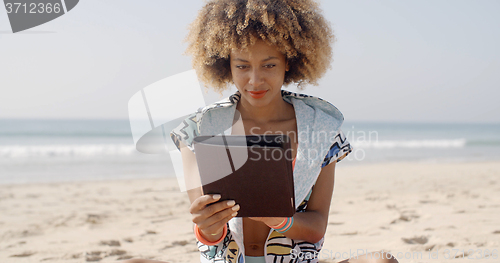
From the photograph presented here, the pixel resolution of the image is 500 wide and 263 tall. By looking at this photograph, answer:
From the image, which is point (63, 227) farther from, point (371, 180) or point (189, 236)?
point (371, 180)

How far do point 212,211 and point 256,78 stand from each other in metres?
0.77

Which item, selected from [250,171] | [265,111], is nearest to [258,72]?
→ [265,111]

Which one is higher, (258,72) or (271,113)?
(258,72)

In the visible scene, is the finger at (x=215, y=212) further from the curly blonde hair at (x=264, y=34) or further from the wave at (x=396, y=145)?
the wave at (x=396, y=145)

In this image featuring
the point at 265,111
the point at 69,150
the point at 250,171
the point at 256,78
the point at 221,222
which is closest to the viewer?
the point at 250,171

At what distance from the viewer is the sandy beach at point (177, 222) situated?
3.09 meters

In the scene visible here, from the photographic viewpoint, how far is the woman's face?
6.36ft

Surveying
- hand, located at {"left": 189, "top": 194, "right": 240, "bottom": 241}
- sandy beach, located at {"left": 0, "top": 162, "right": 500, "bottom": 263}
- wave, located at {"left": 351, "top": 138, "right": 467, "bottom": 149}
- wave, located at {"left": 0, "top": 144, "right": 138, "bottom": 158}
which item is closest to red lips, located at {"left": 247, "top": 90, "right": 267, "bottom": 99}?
hand, located at {"left": 189, "top": 194, "right": 240, "bottom": 241}

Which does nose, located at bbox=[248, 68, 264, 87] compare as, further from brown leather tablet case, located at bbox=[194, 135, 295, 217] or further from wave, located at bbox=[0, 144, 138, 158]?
wave, located at bbox=[0, 144, 138, 158]

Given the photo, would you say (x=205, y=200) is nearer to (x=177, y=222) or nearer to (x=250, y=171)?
(x=250, y=171)

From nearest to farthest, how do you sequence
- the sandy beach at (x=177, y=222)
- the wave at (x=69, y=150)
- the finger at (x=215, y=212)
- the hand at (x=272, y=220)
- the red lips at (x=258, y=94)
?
the finger at (x=215, y=212), the hand at (x=272, y=220), the red lips at (x=258, y=94), the sandy beach at (x=177, y=222), the wave at (x=69, y=150)

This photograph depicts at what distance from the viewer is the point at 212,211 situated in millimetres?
1439

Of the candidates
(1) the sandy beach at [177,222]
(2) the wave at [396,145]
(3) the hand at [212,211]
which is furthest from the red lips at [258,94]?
(2) the wave at [396,145]

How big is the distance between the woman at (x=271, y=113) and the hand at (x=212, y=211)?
7.6 inches
